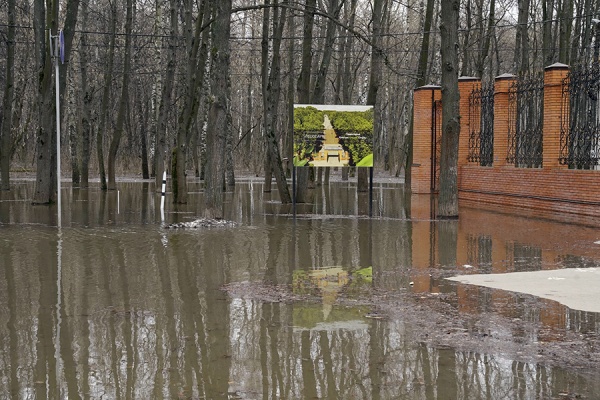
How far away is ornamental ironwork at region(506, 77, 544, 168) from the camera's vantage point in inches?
1016

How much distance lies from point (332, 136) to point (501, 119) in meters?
8.22

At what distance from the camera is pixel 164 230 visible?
61.4ft

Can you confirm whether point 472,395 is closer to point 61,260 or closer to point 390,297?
point 390,297

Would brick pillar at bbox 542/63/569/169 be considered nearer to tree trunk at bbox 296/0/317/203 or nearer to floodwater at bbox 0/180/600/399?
floodwater at bbox 0/180/600/399

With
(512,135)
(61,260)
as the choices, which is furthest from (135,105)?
(61,260)

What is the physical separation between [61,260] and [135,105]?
57689mm

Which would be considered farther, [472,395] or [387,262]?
[387,262]

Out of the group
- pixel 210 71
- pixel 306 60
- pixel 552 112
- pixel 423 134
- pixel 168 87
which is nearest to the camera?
pixel 552 112

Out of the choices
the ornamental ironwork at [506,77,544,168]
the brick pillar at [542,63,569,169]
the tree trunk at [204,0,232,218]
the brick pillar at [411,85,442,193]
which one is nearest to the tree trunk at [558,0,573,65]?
the brick pillar at [411,85,442,193]

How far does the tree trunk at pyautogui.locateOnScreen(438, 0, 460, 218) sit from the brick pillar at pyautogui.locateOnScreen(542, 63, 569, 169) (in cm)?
397

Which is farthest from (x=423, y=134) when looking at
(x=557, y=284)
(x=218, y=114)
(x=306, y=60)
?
(x=557, y=284)

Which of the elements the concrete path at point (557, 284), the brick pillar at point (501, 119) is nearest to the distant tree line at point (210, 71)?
the brick pillar at point (501, 119)

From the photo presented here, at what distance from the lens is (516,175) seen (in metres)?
26.2

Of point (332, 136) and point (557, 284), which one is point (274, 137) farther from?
point (557, 284)
